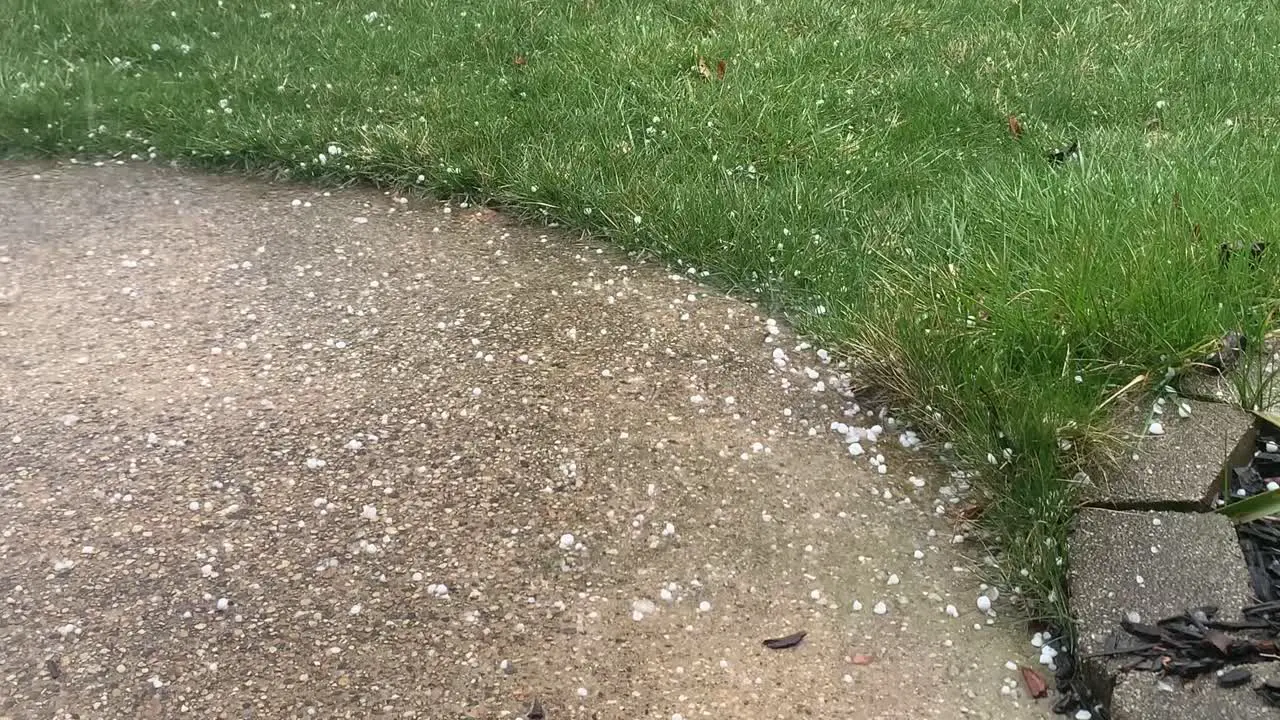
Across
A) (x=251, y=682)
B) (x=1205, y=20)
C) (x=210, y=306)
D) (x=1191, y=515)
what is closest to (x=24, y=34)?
(x=210, y=306)

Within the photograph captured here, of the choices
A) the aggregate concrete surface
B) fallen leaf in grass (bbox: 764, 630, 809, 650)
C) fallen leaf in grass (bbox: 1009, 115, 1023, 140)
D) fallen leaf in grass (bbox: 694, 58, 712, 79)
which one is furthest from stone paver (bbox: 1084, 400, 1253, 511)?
fallen leaf in grass (bbox: 694, 58, 712, 79)

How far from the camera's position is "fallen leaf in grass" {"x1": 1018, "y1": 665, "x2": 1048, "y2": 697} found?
7.97 feet

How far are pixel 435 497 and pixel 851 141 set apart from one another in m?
2.52

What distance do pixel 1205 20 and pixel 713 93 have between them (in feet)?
9.08

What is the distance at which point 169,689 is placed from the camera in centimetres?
240

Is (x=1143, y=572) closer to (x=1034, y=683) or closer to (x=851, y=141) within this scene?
(x=1034, y=683)

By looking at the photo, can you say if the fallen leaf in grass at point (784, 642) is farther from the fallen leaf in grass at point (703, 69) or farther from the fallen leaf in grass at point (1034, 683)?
the fallen leaf in grass at point (703, 69)

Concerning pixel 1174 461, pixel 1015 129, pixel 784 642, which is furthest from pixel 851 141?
pixel 784 642

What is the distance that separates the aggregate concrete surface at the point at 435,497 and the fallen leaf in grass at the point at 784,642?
2cm

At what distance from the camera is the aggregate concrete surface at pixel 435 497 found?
8.05 ft

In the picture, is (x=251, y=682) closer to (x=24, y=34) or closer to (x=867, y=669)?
(x=867, y=669)

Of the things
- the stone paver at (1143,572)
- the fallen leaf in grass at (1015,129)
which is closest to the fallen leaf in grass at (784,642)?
the stone paver at (1143,572)

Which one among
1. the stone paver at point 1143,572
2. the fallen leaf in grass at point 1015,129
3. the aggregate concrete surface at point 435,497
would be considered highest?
the fallen leaf in grass at point 1015,129

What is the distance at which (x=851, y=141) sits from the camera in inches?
178
